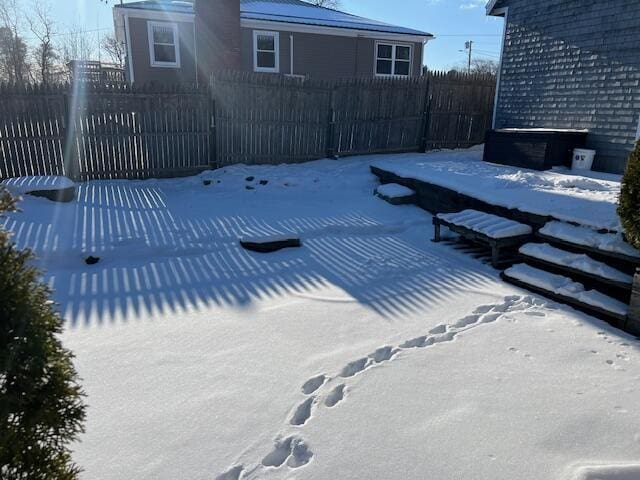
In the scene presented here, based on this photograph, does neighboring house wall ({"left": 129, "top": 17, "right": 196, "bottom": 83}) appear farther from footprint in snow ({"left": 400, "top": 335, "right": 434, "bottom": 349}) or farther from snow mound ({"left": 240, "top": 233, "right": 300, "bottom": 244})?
footprint in snow ({"left": 400, "top": 335, "right": 434, "bottom": 349})

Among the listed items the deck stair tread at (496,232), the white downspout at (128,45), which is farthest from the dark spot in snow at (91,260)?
the white downspout at (128,45)

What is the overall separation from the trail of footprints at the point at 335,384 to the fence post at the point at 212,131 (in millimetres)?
A: 6978

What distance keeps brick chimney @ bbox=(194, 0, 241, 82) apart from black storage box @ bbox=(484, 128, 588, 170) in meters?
6.93

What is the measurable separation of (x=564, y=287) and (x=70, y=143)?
8.20 metres

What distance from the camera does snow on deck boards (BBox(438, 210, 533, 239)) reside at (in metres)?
4.83

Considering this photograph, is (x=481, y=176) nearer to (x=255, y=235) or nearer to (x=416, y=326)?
(x=255, y=235)

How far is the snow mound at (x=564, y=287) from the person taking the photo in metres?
3.65

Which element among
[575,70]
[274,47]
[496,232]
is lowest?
[496,232]

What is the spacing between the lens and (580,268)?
4086 mm

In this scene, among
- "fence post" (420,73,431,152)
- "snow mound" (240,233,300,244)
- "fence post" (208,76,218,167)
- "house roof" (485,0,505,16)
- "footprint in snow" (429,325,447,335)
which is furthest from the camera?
"fence post" (420,73,431,152)

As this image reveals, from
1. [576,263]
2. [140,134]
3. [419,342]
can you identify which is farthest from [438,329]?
[140,134]

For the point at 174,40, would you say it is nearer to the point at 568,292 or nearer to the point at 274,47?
the point at 274,47

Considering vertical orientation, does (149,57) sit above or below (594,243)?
above

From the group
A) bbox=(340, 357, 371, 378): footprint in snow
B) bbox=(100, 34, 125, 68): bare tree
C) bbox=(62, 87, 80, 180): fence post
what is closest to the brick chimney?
bbox=(62, 87, 80, 180): fence post
